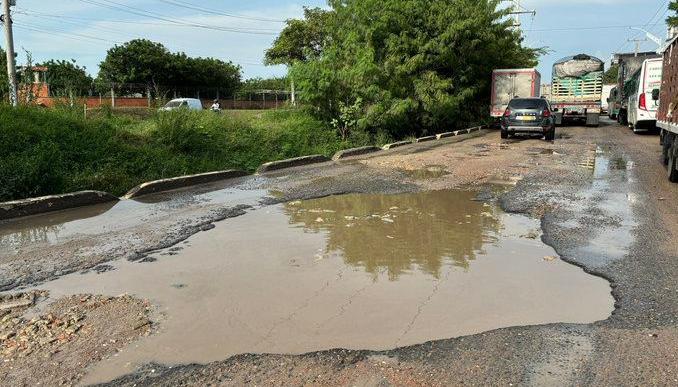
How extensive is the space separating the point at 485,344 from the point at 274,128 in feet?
45.5

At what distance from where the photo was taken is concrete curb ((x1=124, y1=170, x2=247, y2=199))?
9.77 m

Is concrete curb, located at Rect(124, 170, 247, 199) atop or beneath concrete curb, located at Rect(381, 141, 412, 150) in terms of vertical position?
beneath

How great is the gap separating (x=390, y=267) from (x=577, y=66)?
96.6 ft

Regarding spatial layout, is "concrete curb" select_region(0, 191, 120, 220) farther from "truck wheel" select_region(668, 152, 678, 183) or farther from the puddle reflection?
"truck wheel" select_region(668, 152, 678, 183)

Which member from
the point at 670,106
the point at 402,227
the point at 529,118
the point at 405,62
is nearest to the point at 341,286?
the point at 402,227

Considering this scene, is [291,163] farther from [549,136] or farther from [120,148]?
Result: [549,136]

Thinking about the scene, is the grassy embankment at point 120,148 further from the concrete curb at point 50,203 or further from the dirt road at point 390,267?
the dirt road at point 390,267

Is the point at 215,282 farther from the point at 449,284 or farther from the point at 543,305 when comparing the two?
the point at 543,305

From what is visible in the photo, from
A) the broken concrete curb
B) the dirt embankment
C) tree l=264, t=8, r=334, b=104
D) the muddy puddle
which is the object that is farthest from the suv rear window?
tree l=264, t=8, r=334, b=104

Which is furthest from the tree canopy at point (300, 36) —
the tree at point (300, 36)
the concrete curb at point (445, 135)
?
the concrete curb at point (445, 135)

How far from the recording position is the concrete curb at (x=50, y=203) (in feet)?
25.7

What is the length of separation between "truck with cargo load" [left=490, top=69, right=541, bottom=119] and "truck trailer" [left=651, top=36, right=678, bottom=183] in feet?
49.1

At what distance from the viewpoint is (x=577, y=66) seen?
3089 centimetres

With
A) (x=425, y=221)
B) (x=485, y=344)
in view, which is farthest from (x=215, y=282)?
(x=425, y=221)
